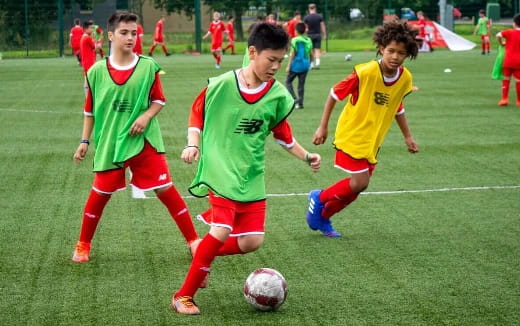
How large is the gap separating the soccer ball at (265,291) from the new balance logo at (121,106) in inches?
70.7

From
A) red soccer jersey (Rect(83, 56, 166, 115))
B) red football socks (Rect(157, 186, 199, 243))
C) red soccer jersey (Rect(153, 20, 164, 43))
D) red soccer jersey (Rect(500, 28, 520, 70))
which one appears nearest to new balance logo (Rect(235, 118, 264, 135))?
red soccer jersey (Rect(83, 56, 166, 115))

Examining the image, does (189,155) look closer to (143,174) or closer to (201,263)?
(201,263)

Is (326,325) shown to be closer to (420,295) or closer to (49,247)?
(420,295)

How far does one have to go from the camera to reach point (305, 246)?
767 centimetres

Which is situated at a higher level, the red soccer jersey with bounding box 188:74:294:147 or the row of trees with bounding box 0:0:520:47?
the red soccer jersey with bounding box 188:74:294:147

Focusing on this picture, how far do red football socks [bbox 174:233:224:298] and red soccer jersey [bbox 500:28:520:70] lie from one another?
1414 cm

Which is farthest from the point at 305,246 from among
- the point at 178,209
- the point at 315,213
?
the point at 178,209

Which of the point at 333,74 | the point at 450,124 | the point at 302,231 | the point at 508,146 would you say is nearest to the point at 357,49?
the point at 333,74

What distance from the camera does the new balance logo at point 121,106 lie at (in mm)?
6949

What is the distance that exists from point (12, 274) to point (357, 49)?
1556 inches

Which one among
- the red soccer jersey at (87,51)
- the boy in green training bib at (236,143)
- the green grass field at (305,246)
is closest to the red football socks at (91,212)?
the green grass field at (305,246)

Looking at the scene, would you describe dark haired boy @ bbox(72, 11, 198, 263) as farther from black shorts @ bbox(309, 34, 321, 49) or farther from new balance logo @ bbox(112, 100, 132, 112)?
black shorts @ bbox(309, 34, 321, 49)

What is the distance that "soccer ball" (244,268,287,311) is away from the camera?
228 inches

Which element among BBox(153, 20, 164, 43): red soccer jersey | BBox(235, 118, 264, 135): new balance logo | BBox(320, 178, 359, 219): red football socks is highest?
BBox(235, 118, 264, 135): new balance logo
